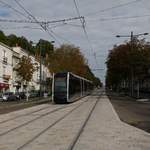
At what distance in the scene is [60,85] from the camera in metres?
46.7

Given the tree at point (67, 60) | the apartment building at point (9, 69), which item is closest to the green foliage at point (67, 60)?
the tree at point (67, 60)

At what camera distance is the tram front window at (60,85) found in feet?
152

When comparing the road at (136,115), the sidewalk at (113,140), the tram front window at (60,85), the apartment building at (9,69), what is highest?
the apartment building at (9,69)

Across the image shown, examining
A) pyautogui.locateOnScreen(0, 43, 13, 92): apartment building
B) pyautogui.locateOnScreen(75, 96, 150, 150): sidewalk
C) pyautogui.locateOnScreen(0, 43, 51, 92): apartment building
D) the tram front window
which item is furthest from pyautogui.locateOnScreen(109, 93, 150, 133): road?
pyautogui.locateOnScreen(0, 43, 51, 92): apartment building

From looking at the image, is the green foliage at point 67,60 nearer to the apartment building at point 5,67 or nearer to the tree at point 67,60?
the tree at point 67,60

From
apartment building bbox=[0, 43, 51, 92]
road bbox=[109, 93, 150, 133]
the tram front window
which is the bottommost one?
road bbox=[109, 93, 150, 133]

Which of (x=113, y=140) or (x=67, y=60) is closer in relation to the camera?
(x=113, y=140)

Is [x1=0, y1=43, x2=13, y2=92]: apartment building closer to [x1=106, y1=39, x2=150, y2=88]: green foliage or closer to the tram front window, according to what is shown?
[x1=106, y1=39, x2=150, y2=88]: green foliage

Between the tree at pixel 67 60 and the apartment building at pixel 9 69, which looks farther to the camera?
the tree at pixel 67 60

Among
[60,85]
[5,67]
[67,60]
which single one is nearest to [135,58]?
[60,85]

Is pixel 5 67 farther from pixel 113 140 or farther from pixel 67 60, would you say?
pixel 113 140

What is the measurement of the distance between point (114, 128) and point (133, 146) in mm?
5572

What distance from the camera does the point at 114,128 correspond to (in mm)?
18797

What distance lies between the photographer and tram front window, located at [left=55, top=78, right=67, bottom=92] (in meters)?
46.4
